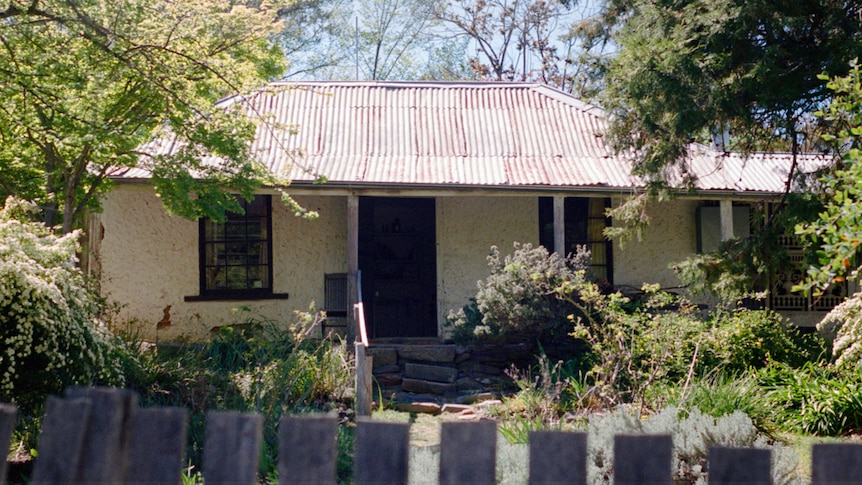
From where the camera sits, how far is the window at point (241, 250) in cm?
1282

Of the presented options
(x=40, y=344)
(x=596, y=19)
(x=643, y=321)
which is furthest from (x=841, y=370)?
(x=40, y=344)

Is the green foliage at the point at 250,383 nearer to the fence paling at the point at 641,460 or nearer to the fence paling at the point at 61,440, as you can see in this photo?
the fence paling at the point at 61,440

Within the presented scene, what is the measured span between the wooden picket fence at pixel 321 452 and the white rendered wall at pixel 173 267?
10.5 meters

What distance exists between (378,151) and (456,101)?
8.06 ft

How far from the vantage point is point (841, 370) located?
8.79 m

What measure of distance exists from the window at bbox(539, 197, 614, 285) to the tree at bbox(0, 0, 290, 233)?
16.8 feet

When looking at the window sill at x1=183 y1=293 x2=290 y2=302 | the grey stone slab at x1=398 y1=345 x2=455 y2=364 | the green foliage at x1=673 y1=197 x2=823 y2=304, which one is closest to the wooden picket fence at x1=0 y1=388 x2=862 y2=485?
the green foliage at x1=673 y1=197 x2=823 y2=304

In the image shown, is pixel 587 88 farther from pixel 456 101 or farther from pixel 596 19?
pixel 456 101

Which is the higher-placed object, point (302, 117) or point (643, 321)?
point (302, 117)

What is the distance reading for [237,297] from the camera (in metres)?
12.5

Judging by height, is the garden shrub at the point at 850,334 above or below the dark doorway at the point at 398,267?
Answer: below

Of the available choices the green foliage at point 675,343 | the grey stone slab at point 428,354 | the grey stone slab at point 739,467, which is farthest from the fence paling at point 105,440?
the grey stone slab at point 428,354

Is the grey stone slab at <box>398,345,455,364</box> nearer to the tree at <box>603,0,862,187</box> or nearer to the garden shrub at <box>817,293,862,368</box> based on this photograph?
the tree at <box>603,0,862,187</box>

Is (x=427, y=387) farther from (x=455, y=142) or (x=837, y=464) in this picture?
(x=837, y=464)
